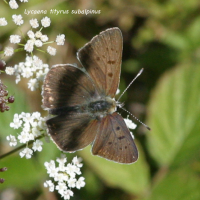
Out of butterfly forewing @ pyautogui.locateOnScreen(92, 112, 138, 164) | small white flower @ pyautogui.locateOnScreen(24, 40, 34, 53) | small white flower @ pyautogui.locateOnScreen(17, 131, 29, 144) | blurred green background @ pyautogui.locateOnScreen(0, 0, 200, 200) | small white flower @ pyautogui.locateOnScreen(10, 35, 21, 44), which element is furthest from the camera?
blurred green background @ pyautogui.locateOnScreen(0, 0, 200, 200)

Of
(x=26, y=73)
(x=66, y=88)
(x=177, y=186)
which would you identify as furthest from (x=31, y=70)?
(x=177, y=186)

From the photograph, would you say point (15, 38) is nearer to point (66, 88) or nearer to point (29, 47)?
point (29, 47)

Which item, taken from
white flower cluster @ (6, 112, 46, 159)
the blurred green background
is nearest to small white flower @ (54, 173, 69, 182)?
white flower cluster @ (6, 112, 46, 159)

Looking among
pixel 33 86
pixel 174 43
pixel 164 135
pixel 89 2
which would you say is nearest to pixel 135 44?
pixel 174 43

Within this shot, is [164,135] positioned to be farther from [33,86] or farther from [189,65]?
[33,86]

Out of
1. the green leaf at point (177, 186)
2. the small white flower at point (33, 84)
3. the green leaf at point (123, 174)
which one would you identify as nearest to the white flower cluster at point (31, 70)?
the small white flower at point (33, 84)

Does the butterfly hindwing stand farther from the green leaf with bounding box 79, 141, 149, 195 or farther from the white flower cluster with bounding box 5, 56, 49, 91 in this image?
the green leaf with bounding box 79, 141, 149, 195
